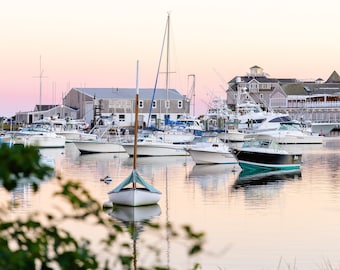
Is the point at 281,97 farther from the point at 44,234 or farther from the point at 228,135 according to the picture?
the point at 44,234

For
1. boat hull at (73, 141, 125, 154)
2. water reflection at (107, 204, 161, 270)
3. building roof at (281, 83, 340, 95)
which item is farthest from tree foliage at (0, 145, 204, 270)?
building roof at (281, 83, 340, 95)

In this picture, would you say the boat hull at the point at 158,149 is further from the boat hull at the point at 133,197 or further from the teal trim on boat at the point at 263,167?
the boat hull at the point at 133,197

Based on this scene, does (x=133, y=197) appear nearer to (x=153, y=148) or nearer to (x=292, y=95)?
(x=153, y=148)

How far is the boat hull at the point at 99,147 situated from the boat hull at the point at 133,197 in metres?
34.0

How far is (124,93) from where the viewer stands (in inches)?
4158

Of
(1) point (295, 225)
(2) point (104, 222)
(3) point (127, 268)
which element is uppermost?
(2) point (104, 222)

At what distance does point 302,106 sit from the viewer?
452 feet

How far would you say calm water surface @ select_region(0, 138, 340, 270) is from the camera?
18.6 meters

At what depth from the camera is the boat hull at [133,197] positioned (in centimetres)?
2594

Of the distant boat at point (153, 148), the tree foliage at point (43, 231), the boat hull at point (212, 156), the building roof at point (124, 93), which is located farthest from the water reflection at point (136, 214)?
the building roof at point (124, 93)

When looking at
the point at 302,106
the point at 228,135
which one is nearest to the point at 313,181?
the point at 228,135

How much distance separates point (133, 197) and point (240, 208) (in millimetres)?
4268

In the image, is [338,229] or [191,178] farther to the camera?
[191,178]

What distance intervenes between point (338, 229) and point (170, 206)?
7.25m
